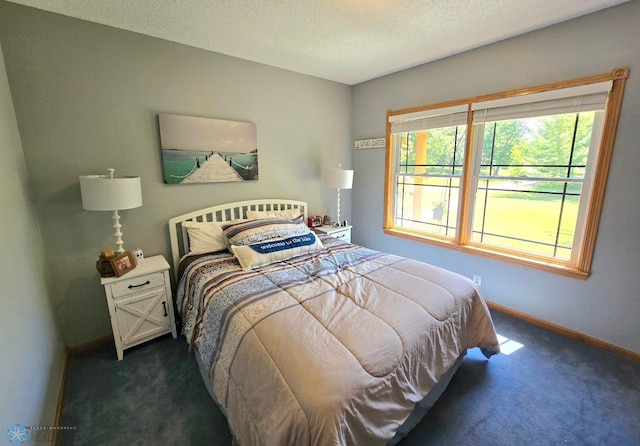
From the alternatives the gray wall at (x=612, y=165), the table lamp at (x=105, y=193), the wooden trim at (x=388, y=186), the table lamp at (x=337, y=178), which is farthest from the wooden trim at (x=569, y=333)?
the table lamp at (x=105, y=193)

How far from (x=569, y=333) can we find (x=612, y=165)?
1.41 meters

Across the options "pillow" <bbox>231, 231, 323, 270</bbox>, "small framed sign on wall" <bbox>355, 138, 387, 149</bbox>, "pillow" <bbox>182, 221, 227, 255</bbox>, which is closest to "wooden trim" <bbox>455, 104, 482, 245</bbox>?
"small framed sign on wall" <bbox>355, 138, 387, 149</bbox>

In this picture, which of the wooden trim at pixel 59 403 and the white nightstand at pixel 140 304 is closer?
the wooden trim at pixel 59 403

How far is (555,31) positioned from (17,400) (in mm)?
4046

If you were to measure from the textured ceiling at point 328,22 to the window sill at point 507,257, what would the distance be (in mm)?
1953

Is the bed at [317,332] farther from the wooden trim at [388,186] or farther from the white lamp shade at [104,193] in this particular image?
the wooden trim at [388,186]

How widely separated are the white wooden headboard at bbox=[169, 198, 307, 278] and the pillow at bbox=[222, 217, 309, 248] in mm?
276

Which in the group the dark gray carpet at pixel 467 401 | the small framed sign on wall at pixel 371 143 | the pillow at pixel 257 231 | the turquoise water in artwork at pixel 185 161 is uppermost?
the small framed sign on wall at pixel 371 143

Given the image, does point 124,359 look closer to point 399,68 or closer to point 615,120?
point 399,68

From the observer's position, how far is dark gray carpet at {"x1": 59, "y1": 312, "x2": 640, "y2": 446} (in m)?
1.51

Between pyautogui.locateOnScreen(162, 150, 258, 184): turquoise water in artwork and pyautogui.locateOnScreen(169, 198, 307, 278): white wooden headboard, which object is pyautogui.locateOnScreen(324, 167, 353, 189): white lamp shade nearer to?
pyautogui.locateOnScreen(169, 198, 307, 278): white wooden headboard

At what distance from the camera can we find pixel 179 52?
2426 mm

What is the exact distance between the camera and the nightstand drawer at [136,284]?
2023 mm

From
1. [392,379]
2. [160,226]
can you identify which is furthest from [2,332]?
[392,379]
